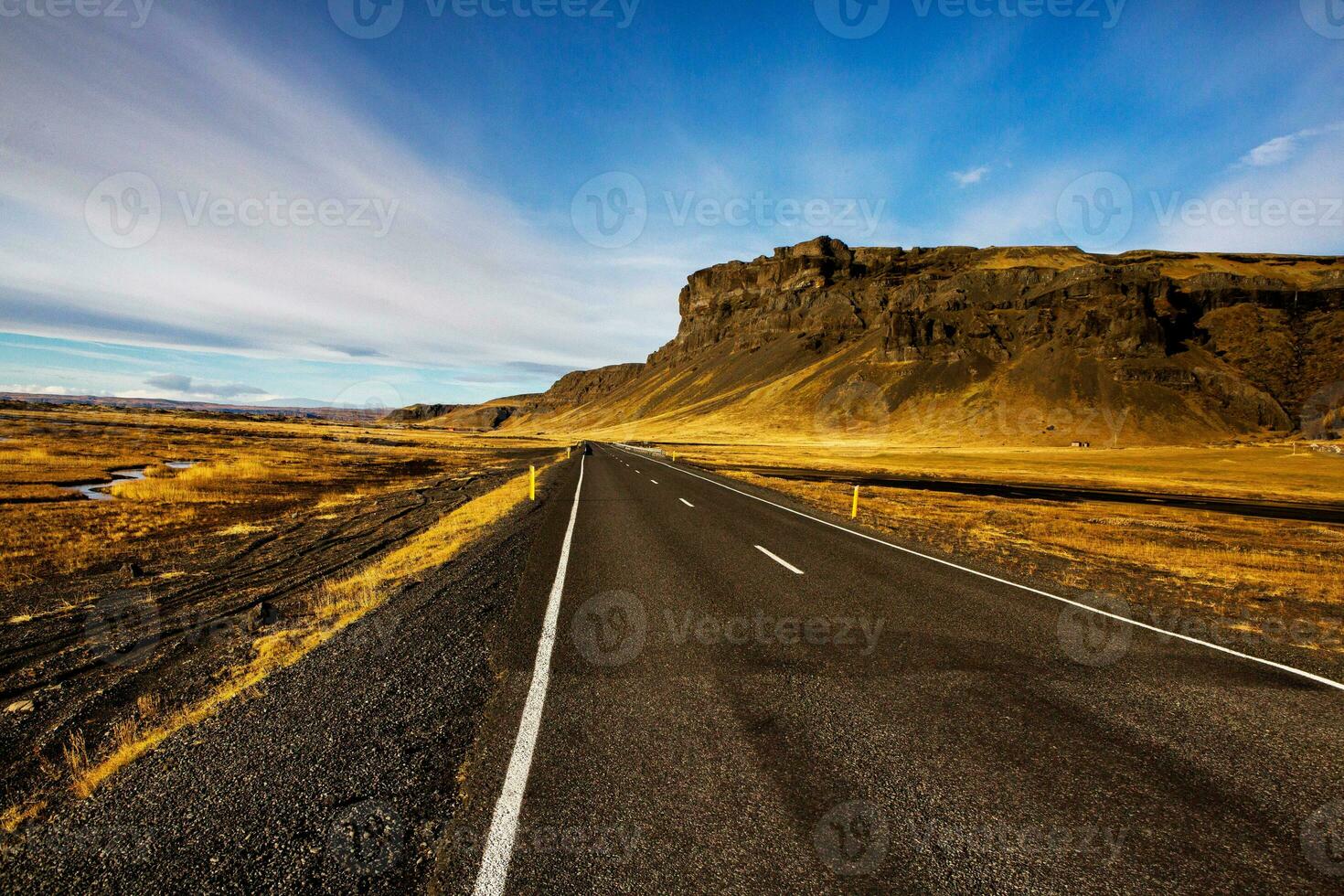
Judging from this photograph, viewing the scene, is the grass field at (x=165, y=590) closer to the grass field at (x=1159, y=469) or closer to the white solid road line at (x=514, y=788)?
the white solid road line at (x=514, y=788)

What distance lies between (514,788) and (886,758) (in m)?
2.48

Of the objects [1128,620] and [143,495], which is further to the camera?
[143,495]

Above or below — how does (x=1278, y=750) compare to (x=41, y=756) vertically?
above

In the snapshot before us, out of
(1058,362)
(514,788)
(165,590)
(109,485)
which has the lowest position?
(109,485)

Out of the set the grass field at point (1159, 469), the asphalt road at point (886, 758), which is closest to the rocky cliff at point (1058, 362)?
the grass field at point (1159, 469)

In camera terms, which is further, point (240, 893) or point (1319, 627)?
point (1319, 627)

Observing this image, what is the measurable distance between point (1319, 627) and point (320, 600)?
14103 mm

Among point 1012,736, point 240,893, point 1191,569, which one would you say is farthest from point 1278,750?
point 1191,569

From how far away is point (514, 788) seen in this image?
10.7 feet

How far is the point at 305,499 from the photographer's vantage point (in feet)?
70.9

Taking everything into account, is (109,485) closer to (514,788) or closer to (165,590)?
(165,590)

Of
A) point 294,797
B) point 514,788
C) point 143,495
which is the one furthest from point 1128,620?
point 143,495

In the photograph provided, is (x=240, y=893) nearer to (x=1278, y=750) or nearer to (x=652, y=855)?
(x=652, y=855)

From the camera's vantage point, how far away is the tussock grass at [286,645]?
402cm
